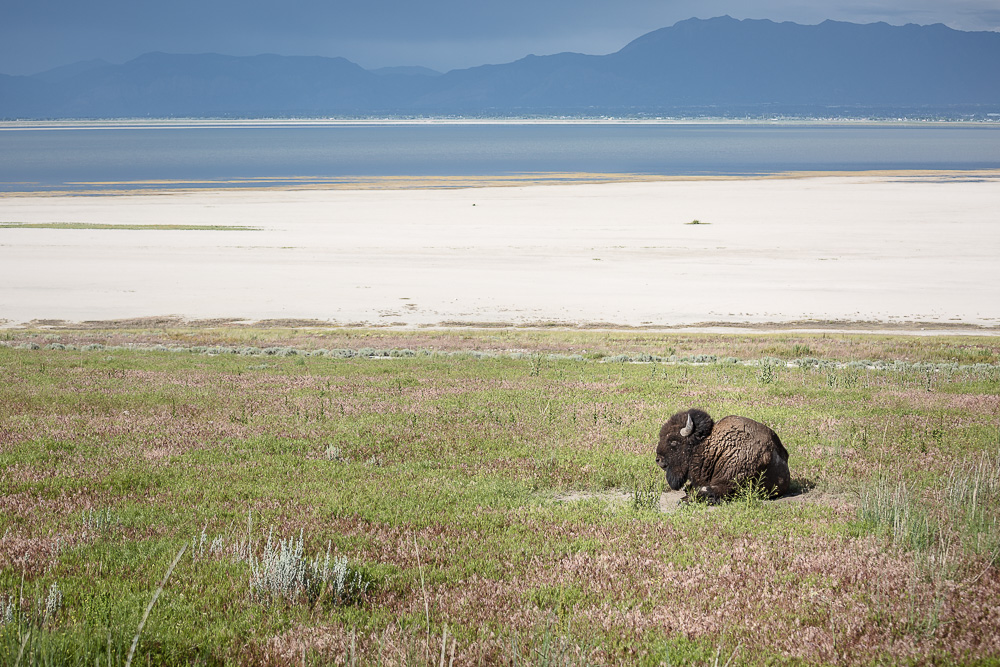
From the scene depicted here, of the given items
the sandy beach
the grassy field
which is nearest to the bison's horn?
the grassy field

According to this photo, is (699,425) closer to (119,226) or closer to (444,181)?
(119,226)

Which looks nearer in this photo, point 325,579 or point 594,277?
point 325,579

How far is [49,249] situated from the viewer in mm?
62500

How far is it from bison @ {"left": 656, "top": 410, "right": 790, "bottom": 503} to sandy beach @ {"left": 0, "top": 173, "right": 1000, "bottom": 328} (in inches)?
1104

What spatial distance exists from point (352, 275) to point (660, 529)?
4546 centimetres

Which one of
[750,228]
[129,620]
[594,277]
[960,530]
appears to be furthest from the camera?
[750,228]

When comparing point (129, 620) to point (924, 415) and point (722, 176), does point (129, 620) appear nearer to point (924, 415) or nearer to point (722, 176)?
point (924, 415)

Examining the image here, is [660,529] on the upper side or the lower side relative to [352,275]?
lower

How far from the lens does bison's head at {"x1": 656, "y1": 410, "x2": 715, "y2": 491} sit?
11242 mm

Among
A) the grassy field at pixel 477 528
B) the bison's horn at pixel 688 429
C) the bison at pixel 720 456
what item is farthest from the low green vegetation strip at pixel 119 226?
the bison's horn at pixel 688 429

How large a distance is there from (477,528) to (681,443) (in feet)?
10.4

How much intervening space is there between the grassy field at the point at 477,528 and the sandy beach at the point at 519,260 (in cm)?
2305

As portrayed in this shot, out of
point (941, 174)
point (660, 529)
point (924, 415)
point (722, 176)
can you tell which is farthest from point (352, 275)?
point (941, 174)

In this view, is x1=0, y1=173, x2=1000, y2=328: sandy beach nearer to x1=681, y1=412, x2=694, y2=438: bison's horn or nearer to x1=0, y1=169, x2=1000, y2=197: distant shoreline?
x1=0, y1=169, x2=1000, y2=197: distant shoreline
